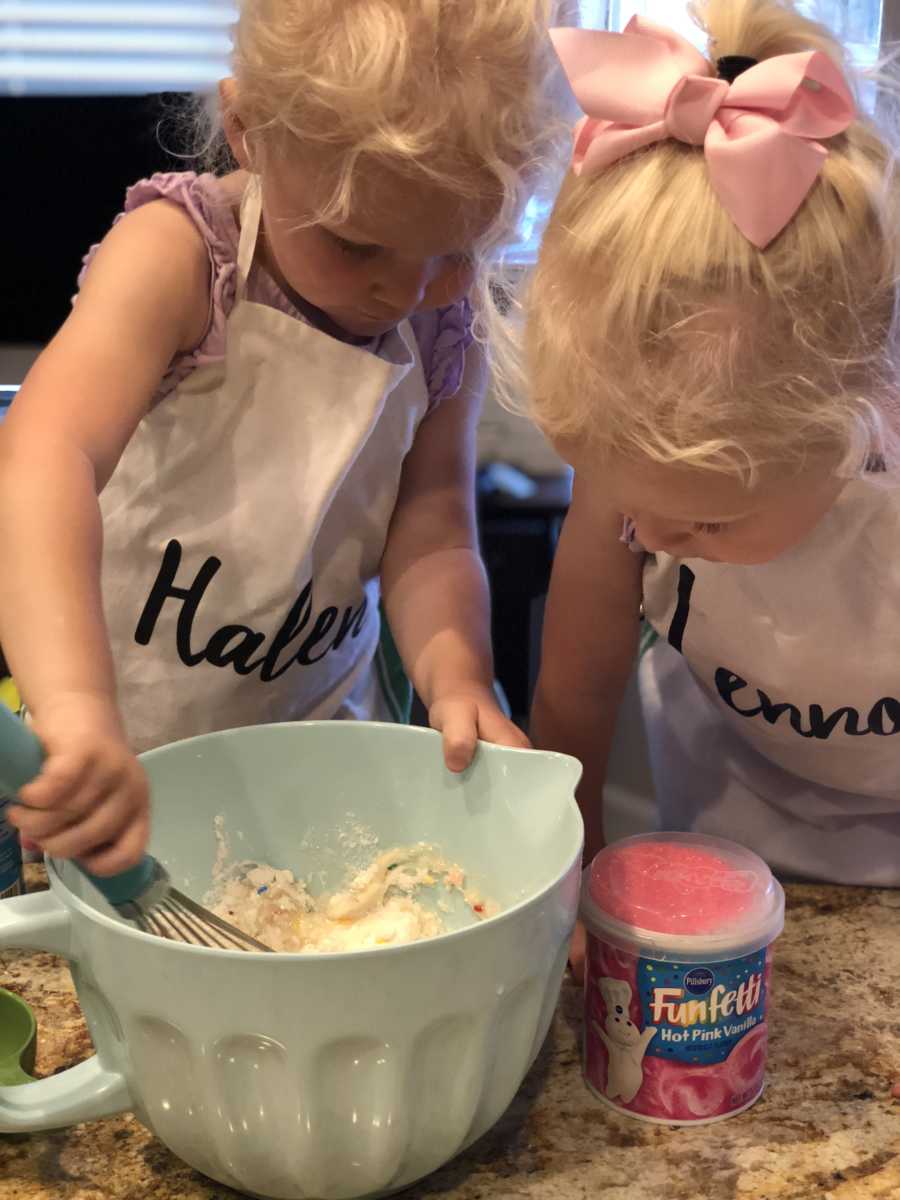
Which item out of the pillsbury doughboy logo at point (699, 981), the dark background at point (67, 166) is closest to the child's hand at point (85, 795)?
the pillsbury doughboy logo at point (699, 981)

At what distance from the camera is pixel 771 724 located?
2.92 feet

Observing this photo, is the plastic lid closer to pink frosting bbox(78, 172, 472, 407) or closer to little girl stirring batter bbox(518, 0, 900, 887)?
little girl stirring batter bbox(518, 0, 900, 887)

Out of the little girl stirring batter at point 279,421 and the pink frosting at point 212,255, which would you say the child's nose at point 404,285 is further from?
the pink frosting at point 212,255

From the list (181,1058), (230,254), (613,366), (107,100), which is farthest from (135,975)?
(107,100)

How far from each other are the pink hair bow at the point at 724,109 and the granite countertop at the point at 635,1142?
0.39 metres

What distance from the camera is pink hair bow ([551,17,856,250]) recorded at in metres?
0.55

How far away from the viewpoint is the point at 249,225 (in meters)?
0.81

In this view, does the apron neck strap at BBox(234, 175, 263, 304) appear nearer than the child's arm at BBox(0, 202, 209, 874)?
No

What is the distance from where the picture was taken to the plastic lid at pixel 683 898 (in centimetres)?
60

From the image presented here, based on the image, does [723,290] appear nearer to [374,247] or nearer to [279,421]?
[374,247]

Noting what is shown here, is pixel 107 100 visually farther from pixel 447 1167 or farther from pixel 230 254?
pixel 447 1167

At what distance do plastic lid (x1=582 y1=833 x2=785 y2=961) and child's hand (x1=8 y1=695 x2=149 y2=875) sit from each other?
8.8 inches

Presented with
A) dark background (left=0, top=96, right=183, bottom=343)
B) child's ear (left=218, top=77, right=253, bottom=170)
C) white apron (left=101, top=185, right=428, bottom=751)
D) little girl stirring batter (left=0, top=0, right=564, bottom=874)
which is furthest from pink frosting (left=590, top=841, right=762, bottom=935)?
dark background (left=0, top=96, right=183, bottom=343)

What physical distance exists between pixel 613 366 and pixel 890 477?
0.20 metres
